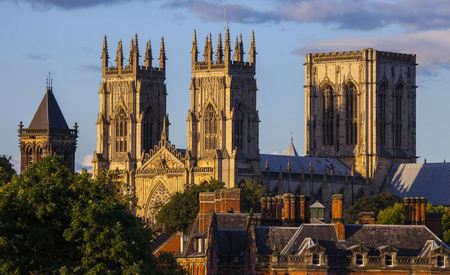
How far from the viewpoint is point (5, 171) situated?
10925cm

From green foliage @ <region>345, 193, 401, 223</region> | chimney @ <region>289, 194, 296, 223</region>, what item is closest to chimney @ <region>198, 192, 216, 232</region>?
chimney @ <region>289, 194, 296, 223</region>

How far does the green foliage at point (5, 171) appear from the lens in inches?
4122

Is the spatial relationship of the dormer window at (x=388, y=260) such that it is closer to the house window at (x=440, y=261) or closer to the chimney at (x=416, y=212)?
the house window at (x=440, y=261)

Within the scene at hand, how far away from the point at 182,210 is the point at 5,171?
236ft

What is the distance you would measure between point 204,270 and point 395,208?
54883 millimetres

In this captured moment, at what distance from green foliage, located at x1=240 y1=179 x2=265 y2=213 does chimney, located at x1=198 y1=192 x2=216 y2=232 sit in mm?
37787

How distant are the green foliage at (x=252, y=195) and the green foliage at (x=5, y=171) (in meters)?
48.7

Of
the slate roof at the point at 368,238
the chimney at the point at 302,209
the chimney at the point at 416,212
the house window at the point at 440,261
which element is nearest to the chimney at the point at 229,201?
the chimney at the point at 302,209

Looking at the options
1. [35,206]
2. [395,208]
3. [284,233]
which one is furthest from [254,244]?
[395,208]

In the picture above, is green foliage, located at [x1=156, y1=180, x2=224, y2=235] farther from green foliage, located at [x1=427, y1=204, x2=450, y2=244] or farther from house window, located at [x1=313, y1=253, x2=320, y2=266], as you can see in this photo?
house window, located at [x1=313, y1=253, x2=320, y2=266]

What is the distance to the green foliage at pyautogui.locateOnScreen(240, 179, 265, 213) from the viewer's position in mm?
177625

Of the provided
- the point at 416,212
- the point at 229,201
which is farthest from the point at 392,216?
the point at 416,212

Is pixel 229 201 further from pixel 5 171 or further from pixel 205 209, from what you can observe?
pixel 5 171

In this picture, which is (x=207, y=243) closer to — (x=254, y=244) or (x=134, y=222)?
(x=254, y=244)
